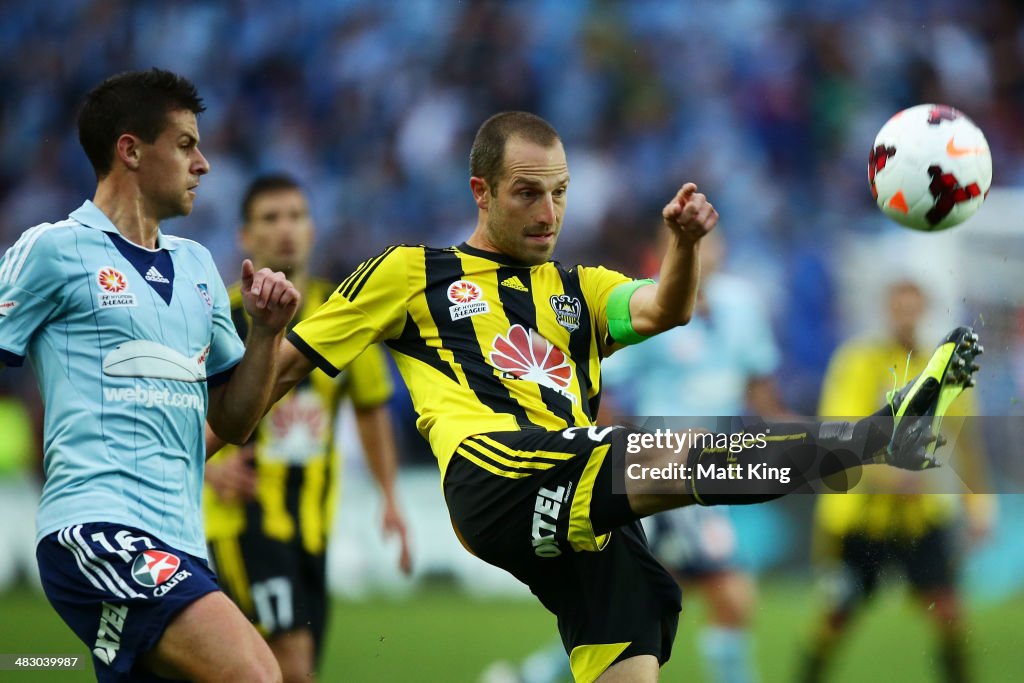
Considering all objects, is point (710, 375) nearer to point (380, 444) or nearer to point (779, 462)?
point (380, 444)

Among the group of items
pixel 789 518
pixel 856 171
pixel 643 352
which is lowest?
pixel 789 518

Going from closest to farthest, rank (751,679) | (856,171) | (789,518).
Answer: (751,679)
(789,518)
(856,171)

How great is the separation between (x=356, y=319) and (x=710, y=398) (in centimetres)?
381

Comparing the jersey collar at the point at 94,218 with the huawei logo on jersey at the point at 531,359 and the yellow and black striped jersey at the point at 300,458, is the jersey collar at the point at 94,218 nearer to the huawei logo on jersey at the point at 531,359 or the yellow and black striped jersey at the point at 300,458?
the huawei logo on jersey at the point at 531,359

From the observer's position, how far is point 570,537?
3791 mm

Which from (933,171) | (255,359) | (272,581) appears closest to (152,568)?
(255,359)

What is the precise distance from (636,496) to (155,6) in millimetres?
10982

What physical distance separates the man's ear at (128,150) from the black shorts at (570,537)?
132 centimetres

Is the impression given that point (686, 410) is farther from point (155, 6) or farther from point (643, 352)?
point (155, 6)

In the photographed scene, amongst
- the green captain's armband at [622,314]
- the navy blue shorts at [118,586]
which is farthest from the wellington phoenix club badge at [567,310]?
the navy blue shorts at [118,586]

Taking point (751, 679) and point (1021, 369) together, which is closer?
point (751, 679)

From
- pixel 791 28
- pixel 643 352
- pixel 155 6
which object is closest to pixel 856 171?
pixel 791 28

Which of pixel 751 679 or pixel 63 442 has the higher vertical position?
pixel 63 442

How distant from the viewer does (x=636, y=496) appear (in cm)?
358
